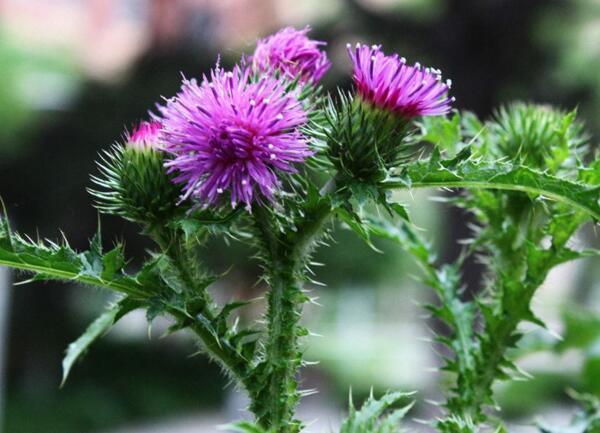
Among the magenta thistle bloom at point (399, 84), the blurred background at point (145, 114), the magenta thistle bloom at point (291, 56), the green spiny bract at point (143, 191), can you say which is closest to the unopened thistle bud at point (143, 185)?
the green spiny bract at point (143, 191)

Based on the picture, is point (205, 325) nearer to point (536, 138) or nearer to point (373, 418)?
point (373, 418)

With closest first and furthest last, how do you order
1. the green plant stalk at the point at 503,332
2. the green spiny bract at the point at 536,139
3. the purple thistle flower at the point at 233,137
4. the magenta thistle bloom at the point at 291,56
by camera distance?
the purple thistle flower at the point at 233,137, the magenta thistle bloom at the point at 291,56, the green plant stalk at the point at 503,332, the green spiny bract at the point at 536,139

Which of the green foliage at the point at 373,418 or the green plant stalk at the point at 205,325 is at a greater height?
the green plant stalk at the point at 205,325

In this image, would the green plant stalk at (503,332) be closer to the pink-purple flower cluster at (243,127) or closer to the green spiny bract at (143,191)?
the pink-purple flower cluster at (243,127)

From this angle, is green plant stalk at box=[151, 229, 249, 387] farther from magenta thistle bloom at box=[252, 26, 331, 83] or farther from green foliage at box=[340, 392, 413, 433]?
magenta thistle bloom at box=[252, 26, 331, 83]

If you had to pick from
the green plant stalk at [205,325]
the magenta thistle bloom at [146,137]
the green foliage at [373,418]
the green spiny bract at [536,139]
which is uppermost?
the green spiny bract at [536,139]

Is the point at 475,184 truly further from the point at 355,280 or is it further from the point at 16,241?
the point at 355,280

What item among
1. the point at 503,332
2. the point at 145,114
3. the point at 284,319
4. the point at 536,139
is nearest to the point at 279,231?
the point at 284,319
